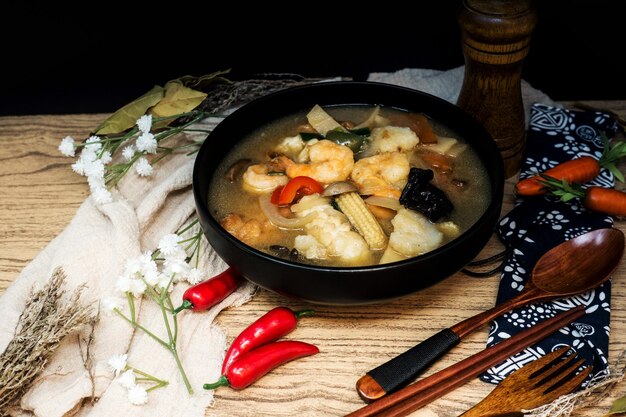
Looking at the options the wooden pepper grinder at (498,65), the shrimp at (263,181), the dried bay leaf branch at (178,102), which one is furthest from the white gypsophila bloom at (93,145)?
the wooden pepper grinder at (498,65)

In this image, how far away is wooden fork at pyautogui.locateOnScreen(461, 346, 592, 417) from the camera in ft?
6.29

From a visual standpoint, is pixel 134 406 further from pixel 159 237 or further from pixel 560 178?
pixel 560 178

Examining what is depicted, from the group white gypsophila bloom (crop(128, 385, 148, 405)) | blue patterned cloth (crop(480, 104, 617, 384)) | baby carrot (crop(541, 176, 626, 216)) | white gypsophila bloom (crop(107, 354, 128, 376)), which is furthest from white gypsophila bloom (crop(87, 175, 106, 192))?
baby carrot (crop(541, 176, 626, 216))

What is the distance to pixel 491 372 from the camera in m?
2.05

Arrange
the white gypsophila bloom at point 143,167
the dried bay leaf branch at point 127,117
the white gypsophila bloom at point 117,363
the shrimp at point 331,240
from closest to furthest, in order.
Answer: the white gypsophila bloom at point 117,363 → the shrimp at point 331,240 → the white gypsophila bloom at point 143,167 → the dried bay leaf branch at point 127,117

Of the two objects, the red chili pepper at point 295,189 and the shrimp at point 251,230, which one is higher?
the red chili pepper at point 295,189

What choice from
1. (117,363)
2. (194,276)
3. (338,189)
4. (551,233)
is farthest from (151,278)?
(551,233)

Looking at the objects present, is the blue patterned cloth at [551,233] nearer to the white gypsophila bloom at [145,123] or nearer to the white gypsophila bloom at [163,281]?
the white gypsophila bloom at [163,281]

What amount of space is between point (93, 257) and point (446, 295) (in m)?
1.13

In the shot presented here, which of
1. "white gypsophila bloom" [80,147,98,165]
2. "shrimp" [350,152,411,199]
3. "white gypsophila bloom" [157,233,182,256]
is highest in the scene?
"shrimp" [350,152,411,199]

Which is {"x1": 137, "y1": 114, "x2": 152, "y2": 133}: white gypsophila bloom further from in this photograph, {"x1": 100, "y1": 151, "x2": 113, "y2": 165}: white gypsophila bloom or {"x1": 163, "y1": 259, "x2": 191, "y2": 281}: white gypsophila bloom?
{"x1": 163, "y1": 259, "x2": 191, "y2": 281}: white gypsophila bloom

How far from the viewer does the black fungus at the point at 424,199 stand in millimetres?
2264

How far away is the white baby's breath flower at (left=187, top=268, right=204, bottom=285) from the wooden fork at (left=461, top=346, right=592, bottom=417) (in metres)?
0.92

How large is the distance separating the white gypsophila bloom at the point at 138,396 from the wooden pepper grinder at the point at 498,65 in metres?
1.51
